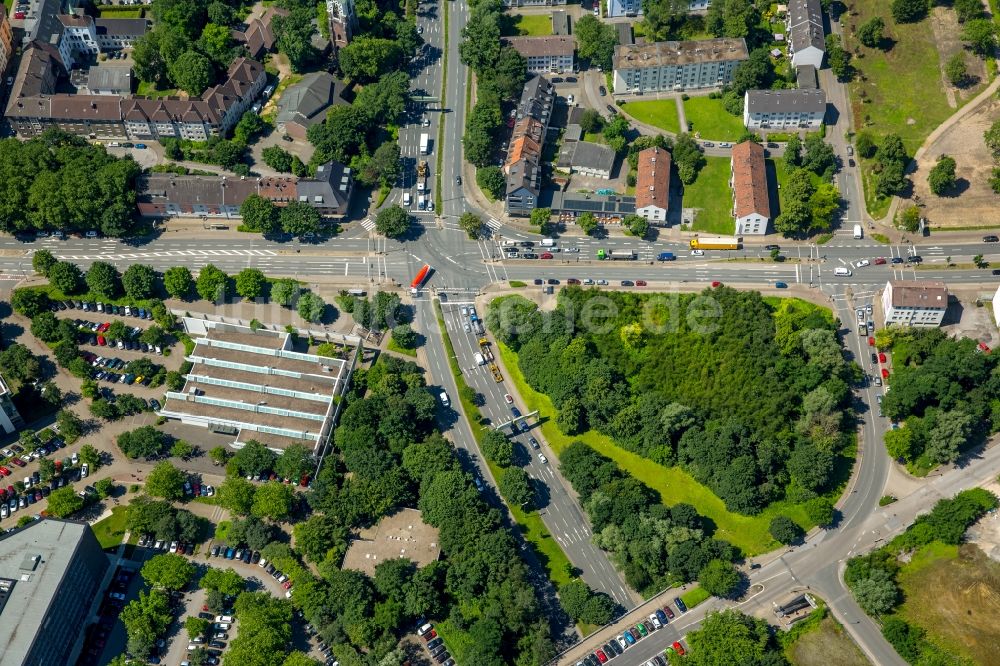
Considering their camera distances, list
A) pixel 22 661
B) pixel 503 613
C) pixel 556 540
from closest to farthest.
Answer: pixel 22 661, pixel 503 613, pixel 556 540

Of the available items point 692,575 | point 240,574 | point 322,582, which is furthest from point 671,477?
point 240,574

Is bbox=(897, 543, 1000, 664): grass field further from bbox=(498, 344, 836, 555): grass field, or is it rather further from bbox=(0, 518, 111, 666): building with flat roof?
bbox=(0, 518, 111, 666): building with flat roof

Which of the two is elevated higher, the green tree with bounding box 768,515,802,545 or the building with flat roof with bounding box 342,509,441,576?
the green tree with bounding box 768,515,802,545

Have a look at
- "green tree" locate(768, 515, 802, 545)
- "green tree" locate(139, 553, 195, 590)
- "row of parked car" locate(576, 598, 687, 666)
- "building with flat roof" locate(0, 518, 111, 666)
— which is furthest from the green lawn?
"green tree" locate(768, 515, 802, 545)

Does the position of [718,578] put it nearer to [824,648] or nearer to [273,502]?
[824,648]

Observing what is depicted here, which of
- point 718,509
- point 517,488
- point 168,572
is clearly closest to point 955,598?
point 718,509

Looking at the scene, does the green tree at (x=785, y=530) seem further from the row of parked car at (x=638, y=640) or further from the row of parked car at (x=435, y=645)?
the row of parked car at (x=435, y=645)

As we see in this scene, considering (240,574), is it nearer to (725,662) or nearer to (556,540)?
(556,540)

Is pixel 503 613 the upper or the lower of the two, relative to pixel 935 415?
lower
